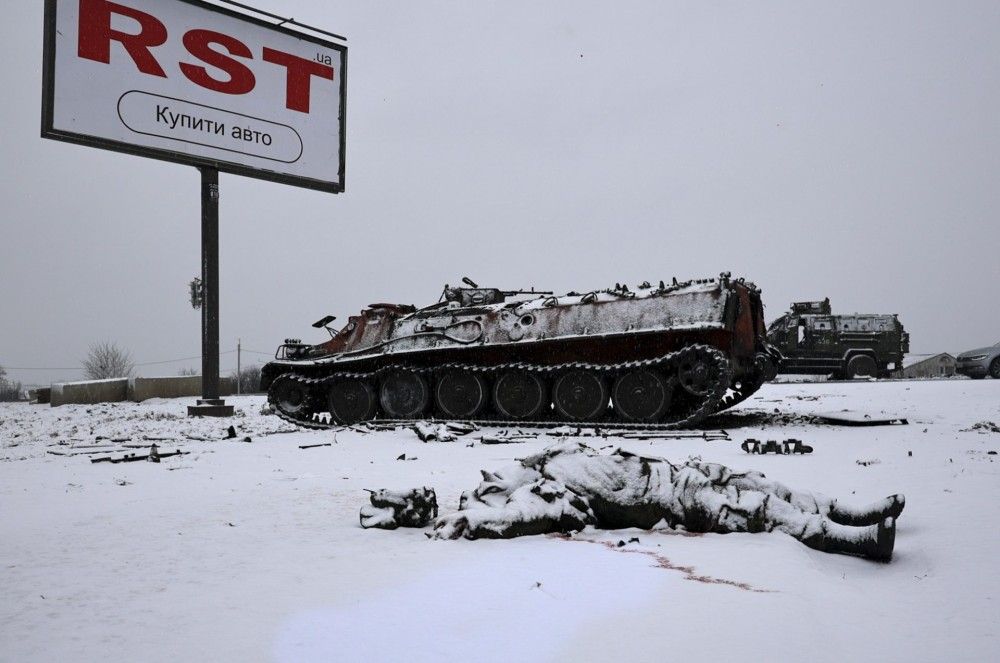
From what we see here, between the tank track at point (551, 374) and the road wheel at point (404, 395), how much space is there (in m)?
0.17

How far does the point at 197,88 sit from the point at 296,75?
2.34 metres

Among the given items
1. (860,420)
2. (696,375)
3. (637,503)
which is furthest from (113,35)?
(860,420)

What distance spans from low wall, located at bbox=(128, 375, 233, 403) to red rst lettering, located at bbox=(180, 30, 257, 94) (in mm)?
11016

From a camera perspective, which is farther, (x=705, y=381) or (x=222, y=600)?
(x=705, y=381)

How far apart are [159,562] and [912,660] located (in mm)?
3365

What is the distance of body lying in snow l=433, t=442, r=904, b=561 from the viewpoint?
14.3 feet

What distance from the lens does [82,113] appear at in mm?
14523

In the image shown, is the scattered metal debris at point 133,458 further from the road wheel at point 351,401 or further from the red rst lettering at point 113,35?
the red rst lettering at point 113,35

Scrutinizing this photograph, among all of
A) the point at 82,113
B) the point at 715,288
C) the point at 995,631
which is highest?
the point at 82,113

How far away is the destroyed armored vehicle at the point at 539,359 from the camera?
41.2 ft

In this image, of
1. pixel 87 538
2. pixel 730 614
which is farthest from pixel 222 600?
pixel 730 614

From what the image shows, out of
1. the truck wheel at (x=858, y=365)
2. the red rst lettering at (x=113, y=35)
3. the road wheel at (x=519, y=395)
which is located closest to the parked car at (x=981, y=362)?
the truck wheel at (x=858, y=365)

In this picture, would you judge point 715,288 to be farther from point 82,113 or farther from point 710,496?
point 82,113

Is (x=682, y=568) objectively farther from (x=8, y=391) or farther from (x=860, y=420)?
(x=8, y=391)
